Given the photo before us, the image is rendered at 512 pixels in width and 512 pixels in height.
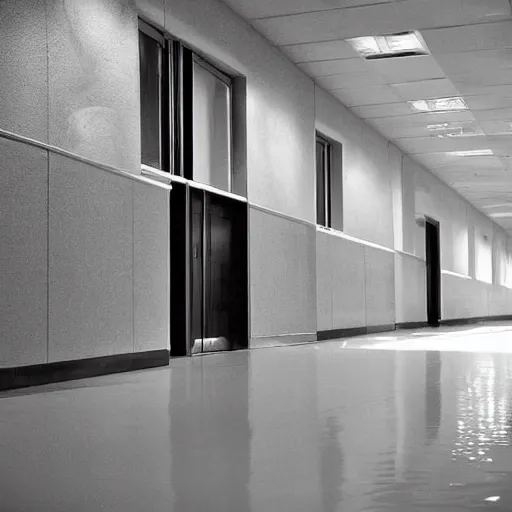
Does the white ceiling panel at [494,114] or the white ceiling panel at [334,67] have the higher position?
the white ceiling panel at [334,67]

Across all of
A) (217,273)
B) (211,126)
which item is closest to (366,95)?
(211,126)

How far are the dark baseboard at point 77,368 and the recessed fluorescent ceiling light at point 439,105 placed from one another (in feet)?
38.8

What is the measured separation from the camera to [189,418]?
19.4ft

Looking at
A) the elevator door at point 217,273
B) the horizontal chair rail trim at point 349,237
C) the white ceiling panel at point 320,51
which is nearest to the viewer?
the elevator door at point 217,273

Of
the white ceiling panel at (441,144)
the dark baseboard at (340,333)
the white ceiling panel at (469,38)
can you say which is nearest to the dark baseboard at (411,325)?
the dark baseboard at (340,333)

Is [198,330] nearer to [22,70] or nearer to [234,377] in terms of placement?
[234,377]

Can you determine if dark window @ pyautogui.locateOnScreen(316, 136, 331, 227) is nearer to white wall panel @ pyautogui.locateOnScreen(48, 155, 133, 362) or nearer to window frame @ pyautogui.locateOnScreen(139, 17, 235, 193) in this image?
window frame @ pyautogui.locateOnScreen(139, 17, 235, 193)

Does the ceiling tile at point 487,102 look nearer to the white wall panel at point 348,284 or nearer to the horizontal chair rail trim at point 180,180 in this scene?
the white wall panel at point 348,284

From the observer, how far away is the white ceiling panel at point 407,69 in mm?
17875

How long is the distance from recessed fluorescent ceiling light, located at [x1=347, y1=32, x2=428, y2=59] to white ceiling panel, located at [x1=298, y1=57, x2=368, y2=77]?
49cm

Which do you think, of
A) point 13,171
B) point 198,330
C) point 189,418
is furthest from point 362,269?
point 189,418

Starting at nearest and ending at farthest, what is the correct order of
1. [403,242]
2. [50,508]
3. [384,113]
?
[50,508] → [384,113] → [403,242]

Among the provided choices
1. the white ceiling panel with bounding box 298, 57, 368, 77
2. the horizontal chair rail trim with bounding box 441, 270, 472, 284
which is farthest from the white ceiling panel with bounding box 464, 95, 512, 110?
the horizontal chair rail trim with bounding box 441, 270, 472, 284

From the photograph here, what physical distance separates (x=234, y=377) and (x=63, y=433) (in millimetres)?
4493
